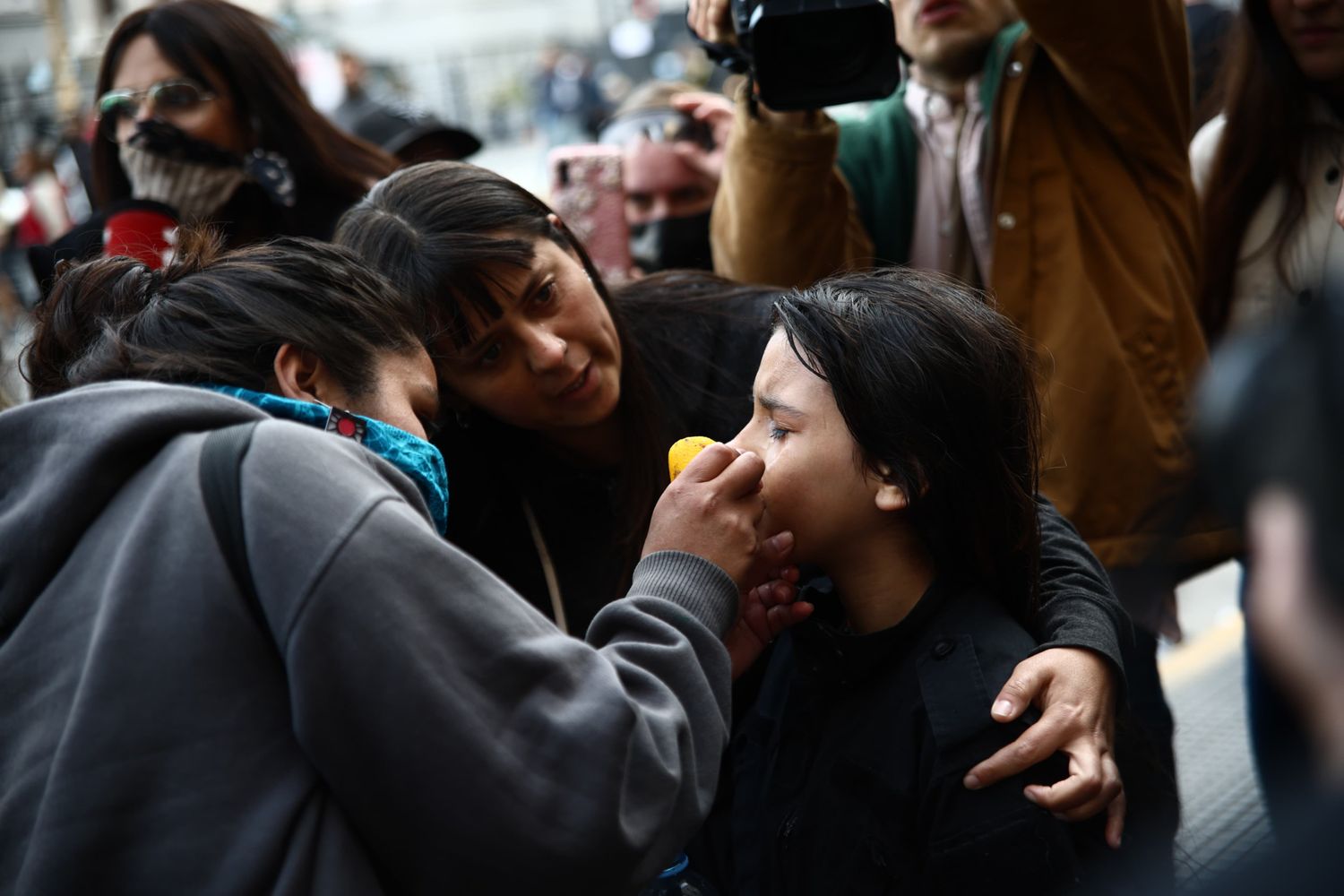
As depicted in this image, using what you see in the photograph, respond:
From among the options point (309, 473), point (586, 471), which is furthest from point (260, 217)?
point (309, 473)

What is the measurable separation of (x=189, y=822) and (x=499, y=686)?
12.2 inches

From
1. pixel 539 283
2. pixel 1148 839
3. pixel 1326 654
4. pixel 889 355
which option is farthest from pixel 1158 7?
pixel 1326 654

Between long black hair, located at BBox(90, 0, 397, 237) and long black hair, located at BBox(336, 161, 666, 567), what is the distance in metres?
0.95

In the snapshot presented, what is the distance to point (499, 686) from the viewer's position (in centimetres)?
130

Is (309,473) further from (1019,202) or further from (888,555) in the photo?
(1019,202)

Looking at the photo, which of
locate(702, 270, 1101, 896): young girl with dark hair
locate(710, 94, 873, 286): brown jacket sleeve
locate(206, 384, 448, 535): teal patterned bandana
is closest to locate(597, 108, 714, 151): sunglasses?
locate(710, 94, 873, 286): brown jacket sleeve

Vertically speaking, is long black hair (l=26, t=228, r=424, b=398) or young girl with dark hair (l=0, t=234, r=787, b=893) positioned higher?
long black hair (l=26, t=228, r=424, b=398)

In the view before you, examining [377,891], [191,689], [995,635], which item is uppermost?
[191,689]

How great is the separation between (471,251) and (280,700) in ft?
3.41

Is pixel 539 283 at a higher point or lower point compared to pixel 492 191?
lower

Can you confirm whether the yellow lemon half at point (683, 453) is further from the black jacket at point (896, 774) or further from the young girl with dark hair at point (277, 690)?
the young girl with dark hair at point (277, 690)

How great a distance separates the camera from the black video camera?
239cm

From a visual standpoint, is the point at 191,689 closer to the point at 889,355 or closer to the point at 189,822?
the point at 189,822

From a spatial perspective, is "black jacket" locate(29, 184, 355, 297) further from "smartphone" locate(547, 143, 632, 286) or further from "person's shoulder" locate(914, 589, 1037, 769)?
"person's shoulder" locate(914, 589, 1037, 769)
